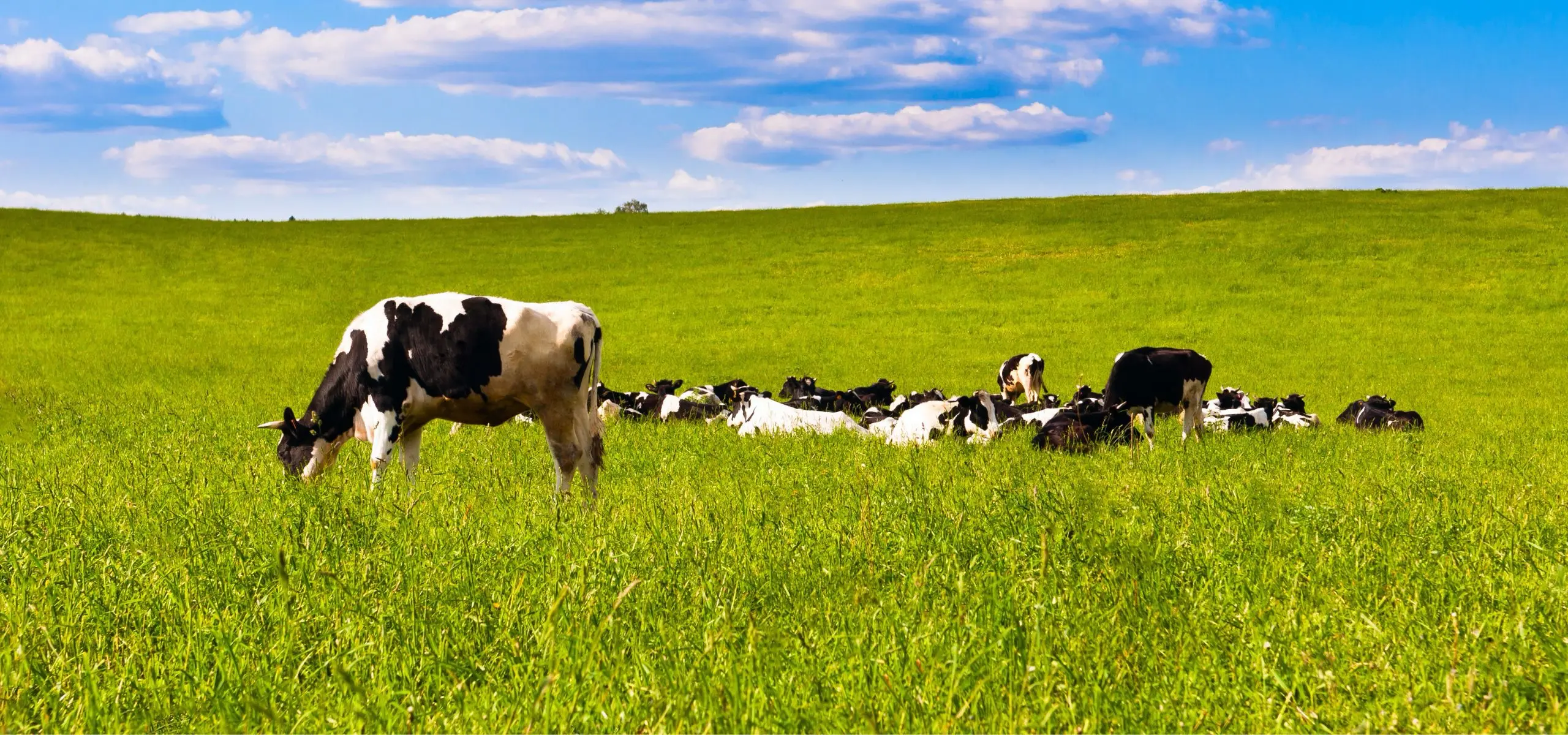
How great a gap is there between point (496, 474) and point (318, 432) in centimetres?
179

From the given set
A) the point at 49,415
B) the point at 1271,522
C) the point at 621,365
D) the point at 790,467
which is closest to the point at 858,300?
the point at 621,365

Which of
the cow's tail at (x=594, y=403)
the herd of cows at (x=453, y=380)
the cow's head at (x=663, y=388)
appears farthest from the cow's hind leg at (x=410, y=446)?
the cow's head at (x=663, y=388)

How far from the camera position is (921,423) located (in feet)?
48.0

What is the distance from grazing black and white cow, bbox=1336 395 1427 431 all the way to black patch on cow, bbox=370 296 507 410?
482 inches

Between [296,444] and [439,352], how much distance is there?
1853 millimetres

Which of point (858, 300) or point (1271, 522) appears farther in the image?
point (858, 300)

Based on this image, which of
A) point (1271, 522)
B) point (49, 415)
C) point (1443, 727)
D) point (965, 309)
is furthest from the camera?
point (965, 309)

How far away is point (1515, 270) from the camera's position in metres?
42.5

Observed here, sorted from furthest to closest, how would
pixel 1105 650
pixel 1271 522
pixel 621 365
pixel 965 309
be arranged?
pixel 965 309 < pixel 621 365 < pixel 1271 522 < pixel 1105 650

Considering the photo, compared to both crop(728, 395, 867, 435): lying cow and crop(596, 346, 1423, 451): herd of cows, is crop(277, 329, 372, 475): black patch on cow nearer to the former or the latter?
crop(596, 346, 1423, 451): herd of cows

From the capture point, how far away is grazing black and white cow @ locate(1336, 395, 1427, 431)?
53.4ft

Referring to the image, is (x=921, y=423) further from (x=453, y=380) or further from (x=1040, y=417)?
(x=453, y=380)

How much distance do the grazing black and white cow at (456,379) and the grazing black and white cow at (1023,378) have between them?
14147 millimetres

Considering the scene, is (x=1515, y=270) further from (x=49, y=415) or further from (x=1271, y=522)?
(x=49, y=415)
